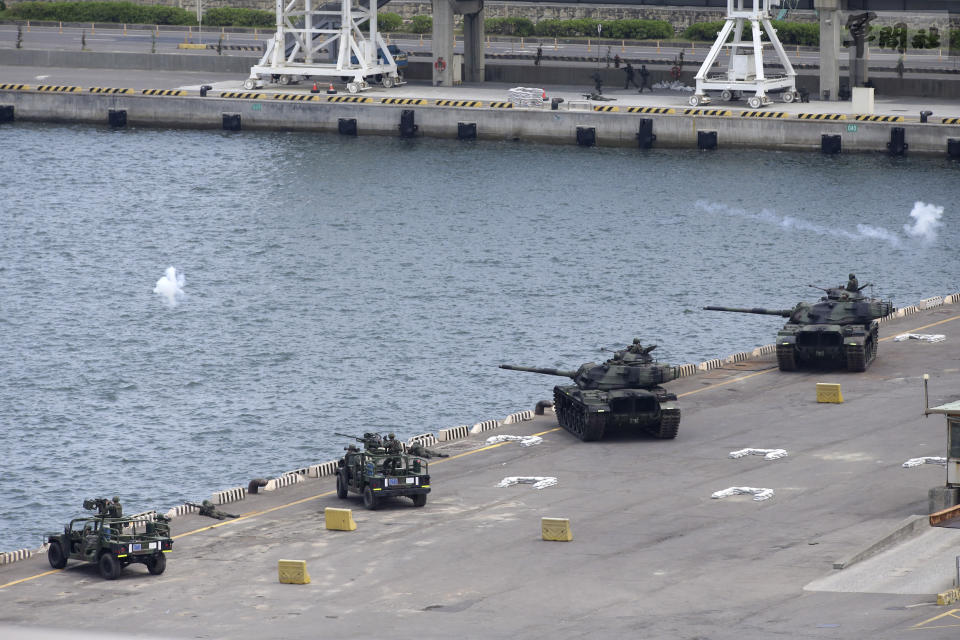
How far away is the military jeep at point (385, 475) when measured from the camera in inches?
1919

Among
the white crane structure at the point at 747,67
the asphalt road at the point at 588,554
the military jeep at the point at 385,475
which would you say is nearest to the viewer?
the asphalt road at the point at 588,554

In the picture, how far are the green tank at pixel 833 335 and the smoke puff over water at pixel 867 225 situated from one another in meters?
Answer: 32.6

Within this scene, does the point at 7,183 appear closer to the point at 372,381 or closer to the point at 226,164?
the point at 226,164

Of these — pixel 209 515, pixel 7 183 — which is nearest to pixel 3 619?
pixel 209 515

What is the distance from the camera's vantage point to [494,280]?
8981cm

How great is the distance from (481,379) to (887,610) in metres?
35.5

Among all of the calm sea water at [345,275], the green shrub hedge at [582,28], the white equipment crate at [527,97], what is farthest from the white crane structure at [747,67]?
the green shrub hedge at [582,28]

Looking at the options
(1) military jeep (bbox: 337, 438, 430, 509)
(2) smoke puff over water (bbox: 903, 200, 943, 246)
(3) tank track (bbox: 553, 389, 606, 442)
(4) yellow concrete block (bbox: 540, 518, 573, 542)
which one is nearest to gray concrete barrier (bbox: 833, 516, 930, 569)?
(4) yellow concrete block (bbox: 540, 518, 573, 542)

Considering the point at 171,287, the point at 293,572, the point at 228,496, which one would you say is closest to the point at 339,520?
the point at 293,572

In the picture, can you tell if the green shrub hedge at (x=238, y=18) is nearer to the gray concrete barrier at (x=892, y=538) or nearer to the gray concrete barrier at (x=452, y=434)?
the gray concrete barrier at (x=452, y=434)

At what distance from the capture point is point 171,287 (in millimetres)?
88250

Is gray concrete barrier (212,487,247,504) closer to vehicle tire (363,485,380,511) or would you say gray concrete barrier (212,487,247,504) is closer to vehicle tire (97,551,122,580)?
vehicle tire (363,485,380,511)

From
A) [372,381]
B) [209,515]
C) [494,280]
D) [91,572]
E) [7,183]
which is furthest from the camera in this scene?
[7,183]

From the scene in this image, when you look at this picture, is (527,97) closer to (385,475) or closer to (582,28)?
(582,28)
